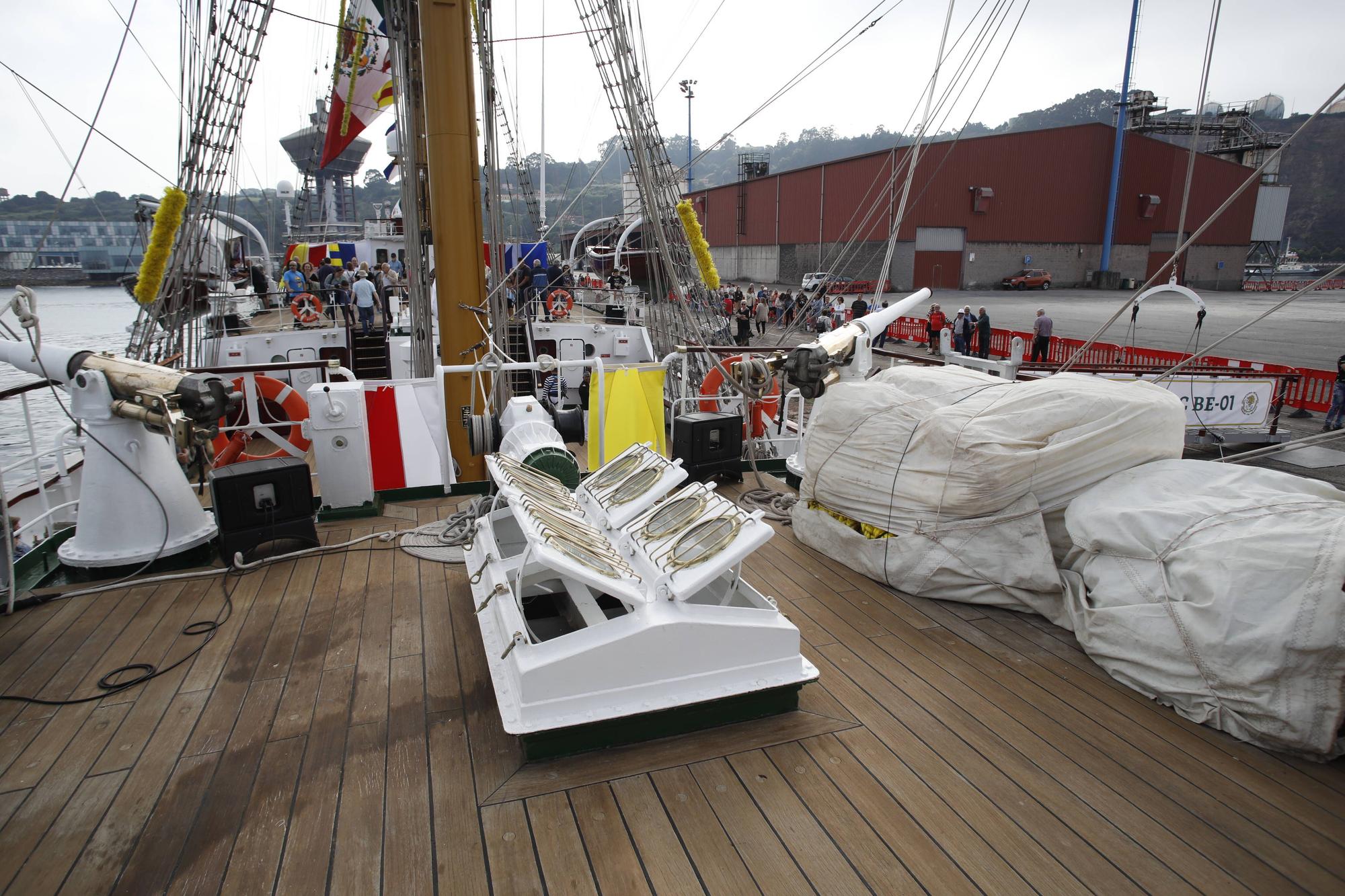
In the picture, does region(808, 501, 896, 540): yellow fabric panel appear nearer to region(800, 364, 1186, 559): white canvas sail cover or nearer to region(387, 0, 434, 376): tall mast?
region(800, 364, 1186, 559): white canvas sail cover

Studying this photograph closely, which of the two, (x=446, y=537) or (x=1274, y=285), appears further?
(x=1274, y=285)

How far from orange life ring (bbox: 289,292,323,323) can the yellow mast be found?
1130 cm

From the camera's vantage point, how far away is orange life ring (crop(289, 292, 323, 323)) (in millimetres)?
15750

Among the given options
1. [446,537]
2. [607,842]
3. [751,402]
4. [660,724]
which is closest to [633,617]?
[660,724]

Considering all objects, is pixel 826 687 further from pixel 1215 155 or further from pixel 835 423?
pixel 1215 155

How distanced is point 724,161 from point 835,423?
188482 millimetres

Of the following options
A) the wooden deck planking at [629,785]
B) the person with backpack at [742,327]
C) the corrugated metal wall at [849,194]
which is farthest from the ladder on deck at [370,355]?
the corrugated metal wall at [849,194]

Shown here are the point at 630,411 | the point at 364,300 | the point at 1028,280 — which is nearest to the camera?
the point at 630,411

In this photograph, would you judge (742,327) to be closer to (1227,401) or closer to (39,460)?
(1227,401)

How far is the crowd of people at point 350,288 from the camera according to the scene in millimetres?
15742

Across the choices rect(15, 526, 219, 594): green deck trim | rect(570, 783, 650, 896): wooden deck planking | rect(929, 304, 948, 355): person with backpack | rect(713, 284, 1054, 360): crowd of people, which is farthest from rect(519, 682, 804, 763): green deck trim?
rect(929, 304, 948, 355): person with backpack

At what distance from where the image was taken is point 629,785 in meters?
2.44

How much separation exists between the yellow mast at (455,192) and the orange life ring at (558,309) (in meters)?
11.9

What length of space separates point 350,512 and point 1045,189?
42338 millimetres
